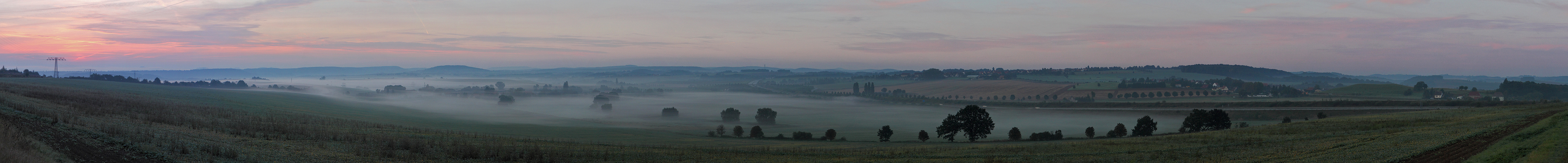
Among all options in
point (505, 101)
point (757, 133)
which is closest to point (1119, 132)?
point (757, 133)

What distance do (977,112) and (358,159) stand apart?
41.3 m

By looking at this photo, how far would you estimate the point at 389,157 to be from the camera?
65.0ft

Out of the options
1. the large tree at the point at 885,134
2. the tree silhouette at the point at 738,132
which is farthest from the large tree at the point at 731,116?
the large tree at the point at 885,134

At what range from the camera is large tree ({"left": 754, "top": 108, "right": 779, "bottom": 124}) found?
98000mm

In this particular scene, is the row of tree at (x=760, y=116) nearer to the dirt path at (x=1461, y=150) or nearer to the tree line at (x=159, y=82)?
the dirt path at (x=1461, y=150)

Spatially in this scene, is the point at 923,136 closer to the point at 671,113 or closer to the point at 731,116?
the point at 731,116

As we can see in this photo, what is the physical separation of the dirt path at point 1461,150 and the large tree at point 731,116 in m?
85.7

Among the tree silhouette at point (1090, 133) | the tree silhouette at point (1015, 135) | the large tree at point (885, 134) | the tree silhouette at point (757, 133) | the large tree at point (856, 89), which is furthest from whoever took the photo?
the large tree at point (856, 89)

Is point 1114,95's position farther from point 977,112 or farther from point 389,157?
point 389,157

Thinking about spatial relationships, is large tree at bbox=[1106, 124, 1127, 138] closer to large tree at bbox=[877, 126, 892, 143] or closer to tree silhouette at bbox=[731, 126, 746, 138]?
large tree at bbox=[877, 126, 892, 143]

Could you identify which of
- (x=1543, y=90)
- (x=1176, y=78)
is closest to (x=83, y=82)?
(x=1176, y=78)

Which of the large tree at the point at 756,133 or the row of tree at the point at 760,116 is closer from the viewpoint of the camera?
the large tree at the point at 756,133

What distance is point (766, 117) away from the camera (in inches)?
3898

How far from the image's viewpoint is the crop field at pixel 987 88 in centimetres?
15625
